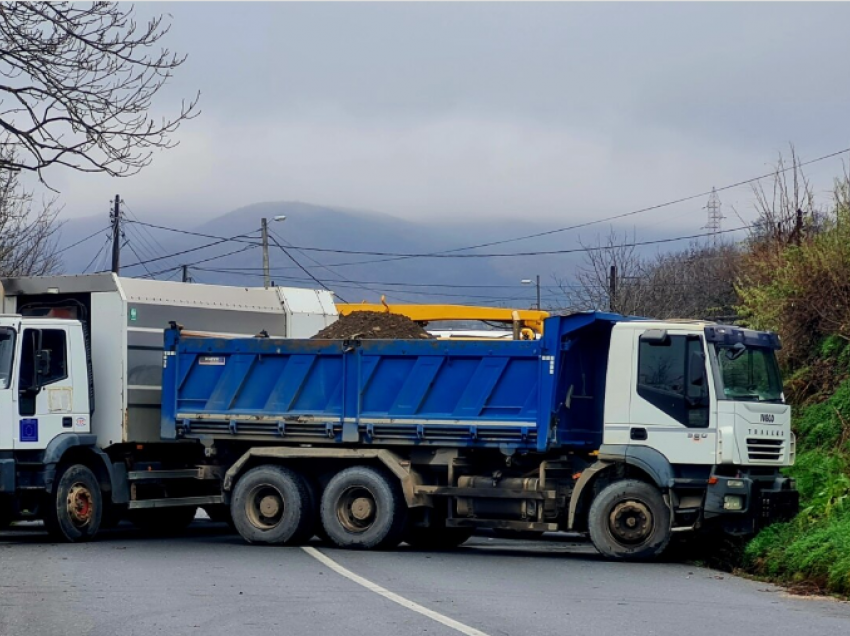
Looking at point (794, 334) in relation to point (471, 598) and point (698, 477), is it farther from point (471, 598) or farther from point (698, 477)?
point (471, 598)

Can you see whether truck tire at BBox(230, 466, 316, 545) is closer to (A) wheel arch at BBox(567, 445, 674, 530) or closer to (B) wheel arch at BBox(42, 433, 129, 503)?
(B) wheel arch at BBox(42, 433, 129, 503)

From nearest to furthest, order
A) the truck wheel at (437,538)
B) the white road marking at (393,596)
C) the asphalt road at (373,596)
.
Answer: the white road marking at (393,596)
the asphalt road at (373,596)
the truck wheel at (437,538)

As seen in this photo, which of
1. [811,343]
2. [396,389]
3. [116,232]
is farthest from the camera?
[116,232]

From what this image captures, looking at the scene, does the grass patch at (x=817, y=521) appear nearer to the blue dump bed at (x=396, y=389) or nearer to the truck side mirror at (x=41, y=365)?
the blue dump bed at (x=396, y=389)

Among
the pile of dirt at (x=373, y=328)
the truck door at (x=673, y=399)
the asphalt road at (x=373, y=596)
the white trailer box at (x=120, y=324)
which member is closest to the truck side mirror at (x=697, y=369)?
the truck door at (x=673, y=399)

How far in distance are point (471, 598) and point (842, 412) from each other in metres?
8.61

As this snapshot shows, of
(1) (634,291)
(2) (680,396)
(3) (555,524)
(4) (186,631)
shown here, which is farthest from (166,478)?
(1) (634,291)

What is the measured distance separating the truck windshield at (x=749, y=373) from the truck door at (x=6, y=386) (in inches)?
336

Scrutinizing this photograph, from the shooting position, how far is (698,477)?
48.5ft

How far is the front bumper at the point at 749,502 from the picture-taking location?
14516 mm

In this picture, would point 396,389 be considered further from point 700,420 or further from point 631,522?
point 700,420

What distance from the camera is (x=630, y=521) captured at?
1486 centimetres

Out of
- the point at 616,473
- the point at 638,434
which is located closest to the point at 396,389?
the point at 616,473

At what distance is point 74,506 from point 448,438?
4901 millimetres
